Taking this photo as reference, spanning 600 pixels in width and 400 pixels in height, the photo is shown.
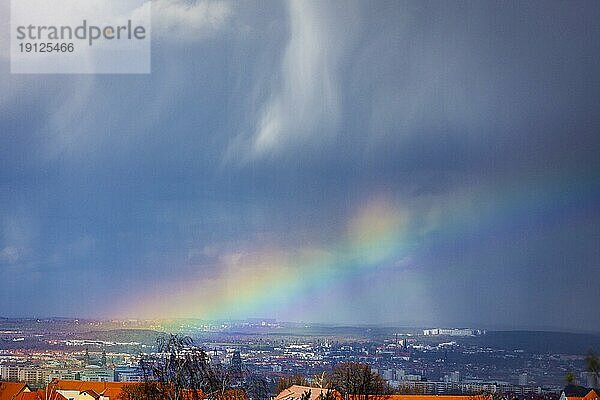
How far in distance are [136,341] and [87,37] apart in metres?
8.34

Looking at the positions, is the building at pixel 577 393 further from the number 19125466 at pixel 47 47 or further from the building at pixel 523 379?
the number 19125466 at pixel 47 47

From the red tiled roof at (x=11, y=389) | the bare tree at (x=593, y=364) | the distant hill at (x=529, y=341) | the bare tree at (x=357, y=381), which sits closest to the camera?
the bare tree at (x=357, y=381)

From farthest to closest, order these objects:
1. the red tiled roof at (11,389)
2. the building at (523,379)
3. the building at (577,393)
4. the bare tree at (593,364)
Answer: the building at (523,379), the bare tree at (593,364), the building at (577,393), the red tiled roof at (11,389)

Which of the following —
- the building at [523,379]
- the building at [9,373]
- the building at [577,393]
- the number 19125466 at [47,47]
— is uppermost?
the number 19125466 at [47,47]

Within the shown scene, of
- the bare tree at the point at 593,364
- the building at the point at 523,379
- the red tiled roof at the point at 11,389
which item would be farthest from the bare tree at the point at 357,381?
the red tiled roof at the point at 11,389

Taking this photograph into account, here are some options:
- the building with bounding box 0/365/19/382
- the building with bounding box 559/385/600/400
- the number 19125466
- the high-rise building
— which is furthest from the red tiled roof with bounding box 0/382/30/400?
the building with bounding box 559/385/600/400

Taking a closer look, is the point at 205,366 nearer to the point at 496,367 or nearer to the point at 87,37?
the point at 87,37

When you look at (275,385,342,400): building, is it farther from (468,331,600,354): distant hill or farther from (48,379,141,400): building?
(468,331,600,354): distant hill

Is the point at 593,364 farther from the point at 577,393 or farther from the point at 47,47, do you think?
the point at 47,47

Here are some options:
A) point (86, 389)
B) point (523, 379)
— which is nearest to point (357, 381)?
point (86, 389)

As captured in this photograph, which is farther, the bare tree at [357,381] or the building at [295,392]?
the building at [295,392]

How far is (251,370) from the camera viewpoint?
75.2 ft

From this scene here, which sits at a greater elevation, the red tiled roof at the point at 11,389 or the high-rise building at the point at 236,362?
the high-rise building at the point at 236,362

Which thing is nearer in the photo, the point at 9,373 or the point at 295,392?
the point at 295,392
